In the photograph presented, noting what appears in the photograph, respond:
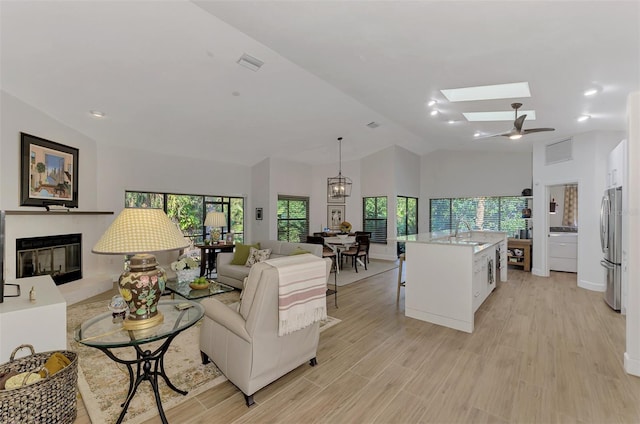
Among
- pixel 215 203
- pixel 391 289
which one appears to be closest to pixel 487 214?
pixel 391 289

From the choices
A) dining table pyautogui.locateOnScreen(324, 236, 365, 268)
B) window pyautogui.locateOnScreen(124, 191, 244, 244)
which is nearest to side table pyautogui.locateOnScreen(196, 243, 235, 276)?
window pyautogui.locateOnScreen(124, 191, 244, 244)

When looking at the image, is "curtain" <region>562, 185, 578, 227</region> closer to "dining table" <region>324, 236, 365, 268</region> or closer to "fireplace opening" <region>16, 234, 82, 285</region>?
"dining table" <region>324, 236, 365, 268</region>

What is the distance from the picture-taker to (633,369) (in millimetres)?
2506


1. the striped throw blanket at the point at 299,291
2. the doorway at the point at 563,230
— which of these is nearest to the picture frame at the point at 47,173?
the striped throw blanket at the point at 299,291

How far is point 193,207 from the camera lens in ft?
22.8

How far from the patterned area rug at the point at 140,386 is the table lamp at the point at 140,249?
0.69 meters

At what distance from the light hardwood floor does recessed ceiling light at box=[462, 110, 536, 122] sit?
3.15 metres

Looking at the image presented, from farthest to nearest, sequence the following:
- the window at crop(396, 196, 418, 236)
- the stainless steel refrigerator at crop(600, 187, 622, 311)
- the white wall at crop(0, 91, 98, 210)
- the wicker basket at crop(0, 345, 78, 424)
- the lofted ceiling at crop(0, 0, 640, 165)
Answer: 1. the window at crop(396, 196, 418, 236)
2. the stainless steel refrigerator at crop(600, 187, 622, 311)
3. the white wall at crop(0, 91, 98, 210)
4. the lofted ceiling at crop(0, 0, 640, 165)
5. the wicker basket at crop(0, 345, 78, 424)

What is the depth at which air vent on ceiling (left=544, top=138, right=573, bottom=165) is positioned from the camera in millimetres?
5738

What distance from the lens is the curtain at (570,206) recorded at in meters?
7.23

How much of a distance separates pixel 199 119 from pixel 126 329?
13.8ft

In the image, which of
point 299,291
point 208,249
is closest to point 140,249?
point 299,291

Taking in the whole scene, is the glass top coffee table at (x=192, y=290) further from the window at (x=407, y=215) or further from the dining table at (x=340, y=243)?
the window at (x=407, y=215)

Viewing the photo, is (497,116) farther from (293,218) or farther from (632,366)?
(293,218)
